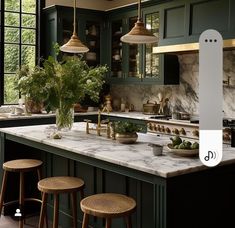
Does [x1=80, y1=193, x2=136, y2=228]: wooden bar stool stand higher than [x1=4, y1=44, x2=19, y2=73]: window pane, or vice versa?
[x1=4, y1=44, x2=19, y2=73]: window pane

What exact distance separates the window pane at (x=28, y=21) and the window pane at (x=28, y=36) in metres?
0.08

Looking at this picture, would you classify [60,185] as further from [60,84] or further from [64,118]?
[60,84]

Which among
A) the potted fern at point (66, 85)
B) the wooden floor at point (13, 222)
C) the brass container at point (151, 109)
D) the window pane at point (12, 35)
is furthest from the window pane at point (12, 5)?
the wooden floor at point (13, 222)

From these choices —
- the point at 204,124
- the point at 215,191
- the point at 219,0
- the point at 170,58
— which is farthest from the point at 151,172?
the point at 170,58

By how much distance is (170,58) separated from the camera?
5344 millimetres

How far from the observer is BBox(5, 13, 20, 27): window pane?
5.79m

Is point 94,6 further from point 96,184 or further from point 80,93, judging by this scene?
point 96,184

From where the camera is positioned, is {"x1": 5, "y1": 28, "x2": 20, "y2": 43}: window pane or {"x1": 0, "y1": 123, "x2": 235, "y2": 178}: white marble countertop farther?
{"x1": 5, "y1": 28, "x2": 20, "y2": 43}: window pane

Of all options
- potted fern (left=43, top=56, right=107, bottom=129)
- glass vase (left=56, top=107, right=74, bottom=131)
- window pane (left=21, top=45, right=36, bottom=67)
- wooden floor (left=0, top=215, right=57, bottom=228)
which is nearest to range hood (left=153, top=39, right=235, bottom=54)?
potted fern (left=43, top=56, right=107, bottom=129)

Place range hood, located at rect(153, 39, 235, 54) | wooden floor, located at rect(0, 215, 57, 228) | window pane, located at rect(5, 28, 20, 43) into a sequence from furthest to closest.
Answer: window pane, located at rect(5, 28, 20, 43) < range hood, located at rect(153, 39, 235, 54) < wooden floor, located at rect(0, 215, 57, 228)

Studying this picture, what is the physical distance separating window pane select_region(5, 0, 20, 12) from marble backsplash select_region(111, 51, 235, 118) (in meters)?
2.04

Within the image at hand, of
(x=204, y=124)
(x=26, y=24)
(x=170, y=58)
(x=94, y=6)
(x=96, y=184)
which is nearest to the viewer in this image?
(x=204, y=124)

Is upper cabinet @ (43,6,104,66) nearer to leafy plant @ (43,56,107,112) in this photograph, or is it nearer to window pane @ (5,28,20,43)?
window pane @ (5,28,20,43)

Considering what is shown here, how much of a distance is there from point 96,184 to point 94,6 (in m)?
4.29
